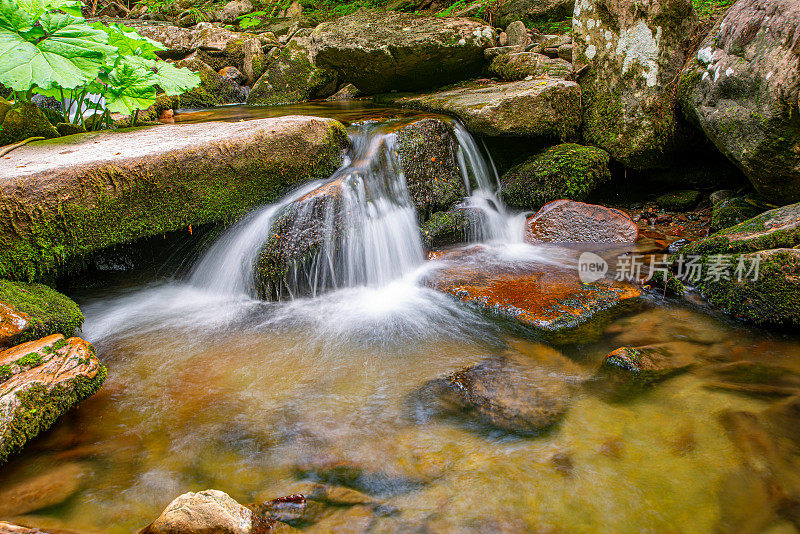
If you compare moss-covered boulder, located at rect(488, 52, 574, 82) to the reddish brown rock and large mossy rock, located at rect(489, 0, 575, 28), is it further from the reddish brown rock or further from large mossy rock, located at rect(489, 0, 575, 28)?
large mossy rock, located at rect(489, 0, 575, 28)

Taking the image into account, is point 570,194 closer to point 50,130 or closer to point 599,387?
point 599,387

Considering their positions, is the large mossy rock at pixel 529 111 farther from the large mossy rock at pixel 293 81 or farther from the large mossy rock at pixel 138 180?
the large mossy rock at pixel 293 81

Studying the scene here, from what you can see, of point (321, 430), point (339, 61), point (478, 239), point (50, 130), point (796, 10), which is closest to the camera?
point (321, 430)

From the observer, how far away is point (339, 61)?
745 cm

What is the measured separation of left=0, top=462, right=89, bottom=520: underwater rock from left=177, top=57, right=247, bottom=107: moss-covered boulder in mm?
8859

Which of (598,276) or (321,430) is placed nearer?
(321,430)

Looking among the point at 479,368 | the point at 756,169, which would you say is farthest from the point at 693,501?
the point at 756,169

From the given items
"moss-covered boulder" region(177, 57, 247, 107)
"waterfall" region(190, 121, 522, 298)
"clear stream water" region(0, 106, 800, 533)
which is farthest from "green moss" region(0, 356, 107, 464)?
"moss-covered boulder" region(177, 57, 247, 107)

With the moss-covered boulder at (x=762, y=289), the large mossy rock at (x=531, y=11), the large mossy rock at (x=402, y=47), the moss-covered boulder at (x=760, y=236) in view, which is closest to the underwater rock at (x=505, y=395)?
the moss-covered boulder at (x=762, y=289)

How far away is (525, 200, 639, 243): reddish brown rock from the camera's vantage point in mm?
5215

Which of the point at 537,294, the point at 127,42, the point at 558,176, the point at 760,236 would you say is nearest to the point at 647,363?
the point at 537,294

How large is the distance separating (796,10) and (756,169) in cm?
131

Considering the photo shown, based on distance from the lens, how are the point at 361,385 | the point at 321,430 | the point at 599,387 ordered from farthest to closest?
1. the point at 361,385
2. the point at 599,387
3. the point at 321,430

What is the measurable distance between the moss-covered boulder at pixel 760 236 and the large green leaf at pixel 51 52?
17.9 feet
